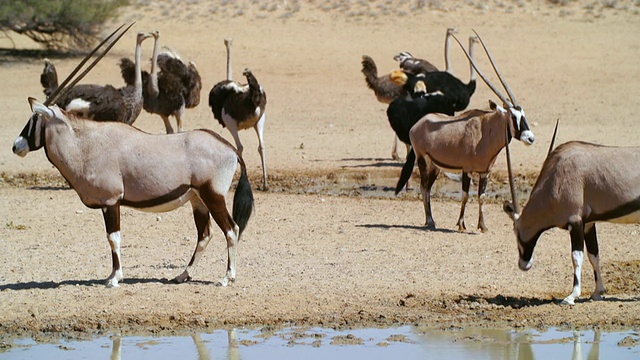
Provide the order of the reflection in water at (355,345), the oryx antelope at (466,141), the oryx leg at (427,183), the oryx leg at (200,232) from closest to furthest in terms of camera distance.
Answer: the reflection in water at (355,345) < the oryx leg at (200,232) < the oryx antelope at (466,141) < the oryx leg at (427,183)

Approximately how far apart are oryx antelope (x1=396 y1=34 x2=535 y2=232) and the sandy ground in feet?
1.85

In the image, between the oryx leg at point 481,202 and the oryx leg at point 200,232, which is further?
the oryx leg at point 481,202

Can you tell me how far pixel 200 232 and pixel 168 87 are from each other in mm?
8562

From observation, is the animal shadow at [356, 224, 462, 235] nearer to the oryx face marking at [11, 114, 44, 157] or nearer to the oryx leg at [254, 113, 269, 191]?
the oryx leg at [254, 113, 269, 191]

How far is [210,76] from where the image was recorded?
2788 centimetres

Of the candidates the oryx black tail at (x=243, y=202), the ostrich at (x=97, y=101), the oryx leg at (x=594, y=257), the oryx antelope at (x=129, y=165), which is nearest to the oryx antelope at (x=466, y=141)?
the oryx leg at (x=594, y=257)

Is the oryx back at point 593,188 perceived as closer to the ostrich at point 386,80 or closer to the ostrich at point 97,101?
the ostrich at point 97,101

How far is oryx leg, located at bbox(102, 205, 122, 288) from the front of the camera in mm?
10109

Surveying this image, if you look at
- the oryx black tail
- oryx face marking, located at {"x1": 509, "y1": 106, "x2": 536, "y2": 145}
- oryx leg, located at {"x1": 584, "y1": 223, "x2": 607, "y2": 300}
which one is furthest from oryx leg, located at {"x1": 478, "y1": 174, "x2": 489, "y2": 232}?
the oryx black tail

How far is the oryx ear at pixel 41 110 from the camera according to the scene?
402 inches

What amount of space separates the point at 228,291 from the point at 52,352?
1921 millimetres

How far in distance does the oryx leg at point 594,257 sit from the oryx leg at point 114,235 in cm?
416

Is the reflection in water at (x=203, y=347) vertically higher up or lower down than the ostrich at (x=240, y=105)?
higher up

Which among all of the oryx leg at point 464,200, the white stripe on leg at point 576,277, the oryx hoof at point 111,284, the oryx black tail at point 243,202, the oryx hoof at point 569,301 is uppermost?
the oryx black tail at point 243,202
